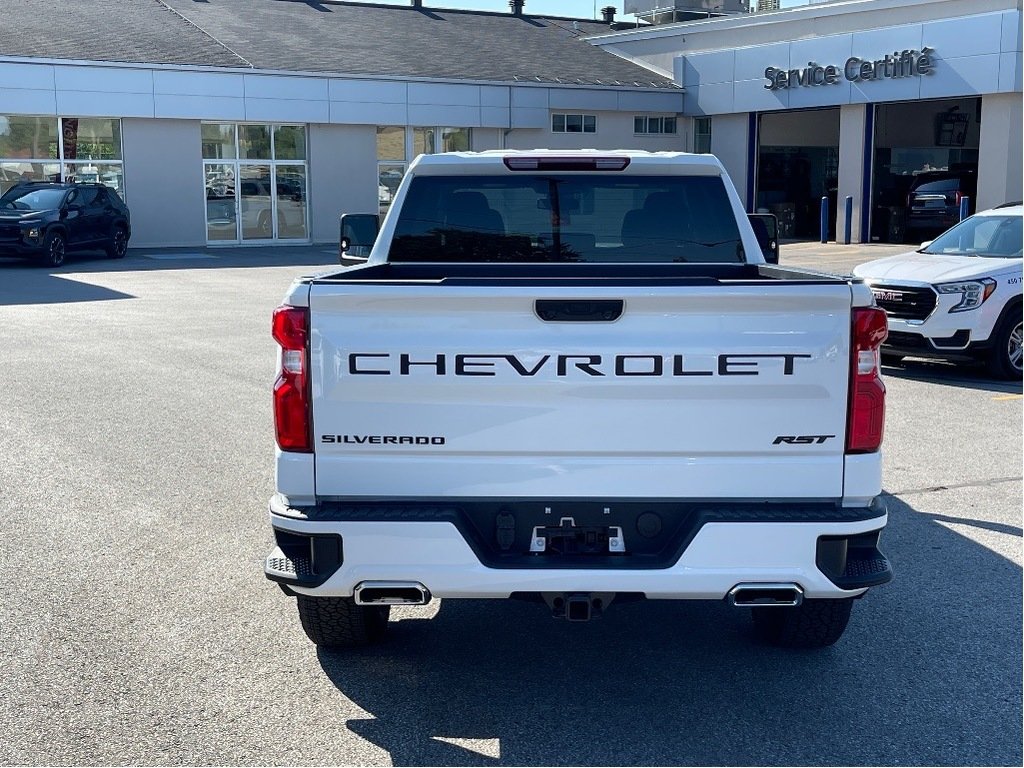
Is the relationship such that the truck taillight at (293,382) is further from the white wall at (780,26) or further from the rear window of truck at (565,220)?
the white wall at (780,26)

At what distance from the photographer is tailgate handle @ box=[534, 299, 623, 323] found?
159 inches

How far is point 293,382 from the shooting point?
4.12 metres

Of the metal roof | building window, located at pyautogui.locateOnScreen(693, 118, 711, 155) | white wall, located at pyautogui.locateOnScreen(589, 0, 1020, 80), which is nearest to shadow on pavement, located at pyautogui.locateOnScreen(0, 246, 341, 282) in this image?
the metal roof

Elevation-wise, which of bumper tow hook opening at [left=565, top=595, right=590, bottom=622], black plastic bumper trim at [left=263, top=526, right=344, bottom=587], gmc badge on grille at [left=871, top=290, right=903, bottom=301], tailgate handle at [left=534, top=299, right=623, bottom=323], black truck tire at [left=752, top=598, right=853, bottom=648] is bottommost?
black truck tire at [left=752, top=598, right=853, bottom=648]

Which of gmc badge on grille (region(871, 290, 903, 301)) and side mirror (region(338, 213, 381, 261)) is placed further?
gmc badge on grille (region(871, 290, 903, 301))

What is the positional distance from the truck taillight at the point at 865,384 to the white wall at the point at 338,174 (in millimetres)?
30661

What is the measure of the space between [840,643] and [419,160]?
9.84ft

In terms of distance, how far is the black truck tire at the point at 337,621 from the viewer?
15.4 ft

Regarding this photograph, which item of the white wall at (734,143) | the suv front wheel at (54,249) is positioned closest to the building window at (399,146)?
the white wall at (734,143)

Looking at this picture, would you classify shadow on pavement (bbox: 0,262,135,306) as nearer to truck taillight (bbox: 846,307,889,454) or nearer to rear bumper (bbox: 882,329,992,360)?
rear bumper (bbox: 882,329,992,360)

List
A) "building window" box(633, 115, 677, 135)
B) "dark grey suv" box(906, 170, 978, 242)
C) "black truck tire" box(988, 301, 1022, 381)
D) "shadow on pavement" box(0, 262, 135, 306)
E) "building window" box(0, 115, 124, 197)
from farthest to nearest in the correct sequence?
"building window" box(633, 115, 677, 135) < "dark grey suv" box(906, 170, 978, 242) < "building window" box(0, 115, 124, 197) < "shadow on pavement" box(0, 262, 135, 306) < "black truck tire" box(988, 301, 1022, 381)

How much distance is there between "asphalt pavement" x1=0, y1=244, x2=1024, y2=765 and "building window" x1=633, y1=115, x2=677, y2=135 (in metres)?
31.9

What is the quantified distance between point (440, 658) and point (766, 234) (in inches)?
142

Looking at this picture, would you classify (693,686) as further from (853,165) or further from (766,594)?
(853,165)
